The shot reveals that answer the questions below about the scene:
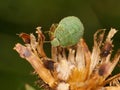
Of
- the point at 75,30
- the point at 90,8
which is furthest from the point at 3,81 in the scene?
the point at 75,30

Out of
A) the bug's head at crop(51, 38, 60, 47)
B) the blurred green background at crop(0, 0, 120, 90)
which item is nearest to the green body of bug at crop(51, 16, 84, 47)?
the bug's head at crop(51, 38, 60, 47)

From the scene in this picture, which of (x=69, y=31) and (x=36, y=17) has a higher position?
(x=36, y=17)

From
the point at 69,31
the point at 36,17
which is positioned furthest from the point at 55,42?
the point at 36,17

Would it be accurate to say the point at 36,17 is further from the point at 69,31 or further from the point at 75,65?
the point at 69,31

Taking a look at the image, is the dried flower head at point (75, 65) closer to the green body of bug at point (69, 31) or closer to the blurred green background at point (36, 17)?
the green body of bug at point (69, 31)

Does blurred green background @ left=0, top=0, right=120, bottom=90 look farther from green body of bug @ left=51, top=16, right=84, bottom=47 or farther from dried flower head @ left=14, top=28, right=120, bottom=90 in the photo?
green body of bug @ left=51, top=16, right=84, bottom=47

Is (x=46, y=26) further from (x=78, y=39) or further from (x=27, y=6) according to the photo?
(x=78, y=39)
